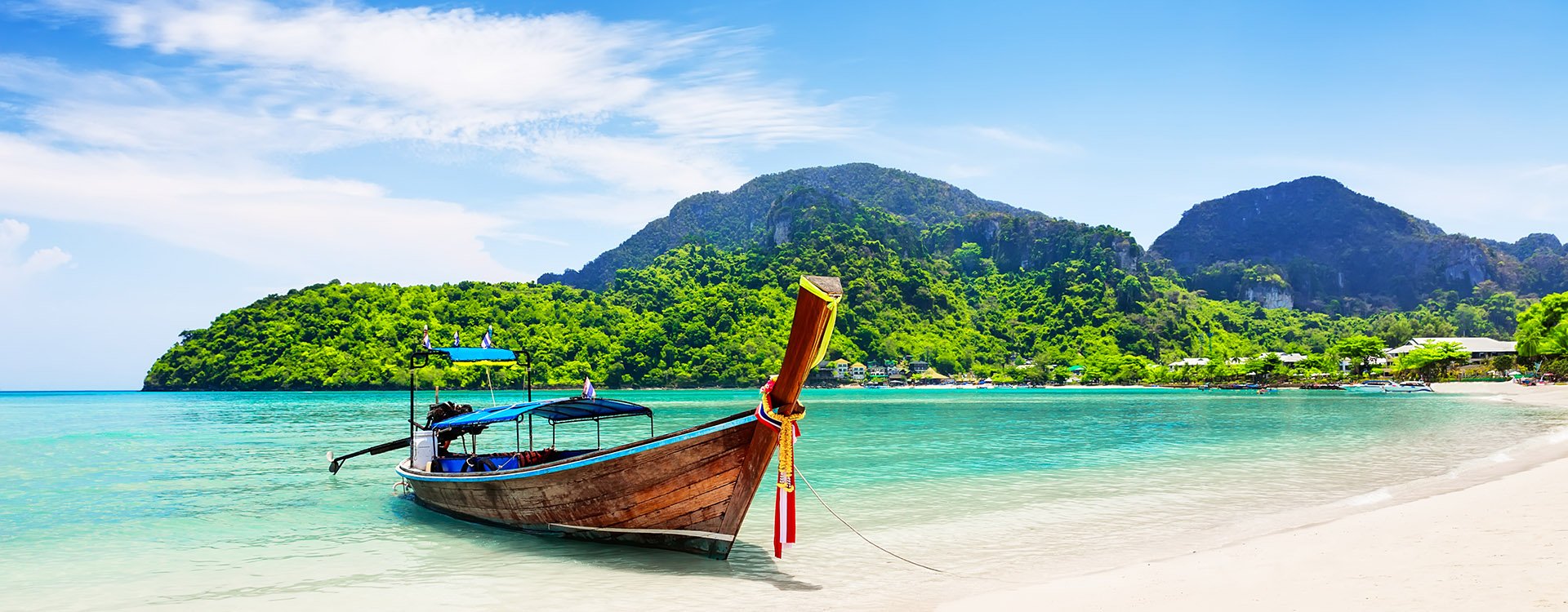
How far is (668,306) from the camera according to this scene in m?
144

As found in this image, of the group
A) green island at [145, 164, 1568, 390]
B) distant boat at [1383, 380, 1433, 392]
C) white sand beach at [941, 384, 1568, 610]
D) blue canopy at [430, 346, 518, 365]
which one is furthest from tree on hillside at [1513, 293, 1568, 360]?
blue canopy at [430, 346, 518, 365]

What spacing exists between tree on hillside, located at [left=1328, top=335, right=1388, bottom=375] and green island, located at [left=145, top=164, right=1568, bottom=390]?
293 millimetres

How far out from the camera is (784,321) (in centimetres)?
13712

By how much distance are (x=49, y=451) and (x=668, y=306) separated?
112774 millimetres

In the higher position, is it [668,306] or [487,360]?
[668,306]

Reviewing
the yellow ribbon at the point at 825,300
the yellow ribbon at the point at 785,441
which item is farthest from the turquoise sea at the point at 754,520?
the yellow ribbon at the point at 825,300

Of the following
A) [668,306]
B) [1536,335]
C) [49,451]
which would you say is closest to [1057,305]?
[668,306]

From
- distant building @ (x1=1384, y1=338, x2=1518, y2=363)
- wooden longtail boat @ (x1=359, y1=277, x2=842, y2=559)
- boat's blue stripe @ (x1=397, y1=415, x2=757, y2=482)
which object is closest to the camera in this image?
wooden longtail boat @ (x1=359, y1=277, x2=842, y2=559)

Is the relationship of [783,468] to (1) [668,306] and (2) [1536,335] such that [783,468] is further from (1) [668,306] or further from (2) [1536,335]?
(1) [668,306]

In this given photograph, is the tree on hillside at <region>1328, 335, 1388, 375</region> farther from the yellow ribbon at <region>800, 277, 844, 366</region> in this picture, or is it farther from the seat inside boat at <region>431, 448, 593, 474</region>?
the yellow ribbon at <region>800, 277, 844, 366</region>

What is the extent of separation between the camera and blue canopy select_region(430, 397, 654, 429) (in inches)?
494

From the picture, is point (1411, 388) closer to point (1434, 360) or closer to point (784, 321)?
point (1434, 360)

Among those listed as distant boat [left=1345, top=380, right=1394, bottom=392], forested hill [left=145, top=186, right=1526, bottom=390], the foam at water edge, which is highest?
forested hill [left=145, top=186, right=1526, bottom=390]

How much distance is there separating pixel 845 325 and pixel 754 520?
13619cm
